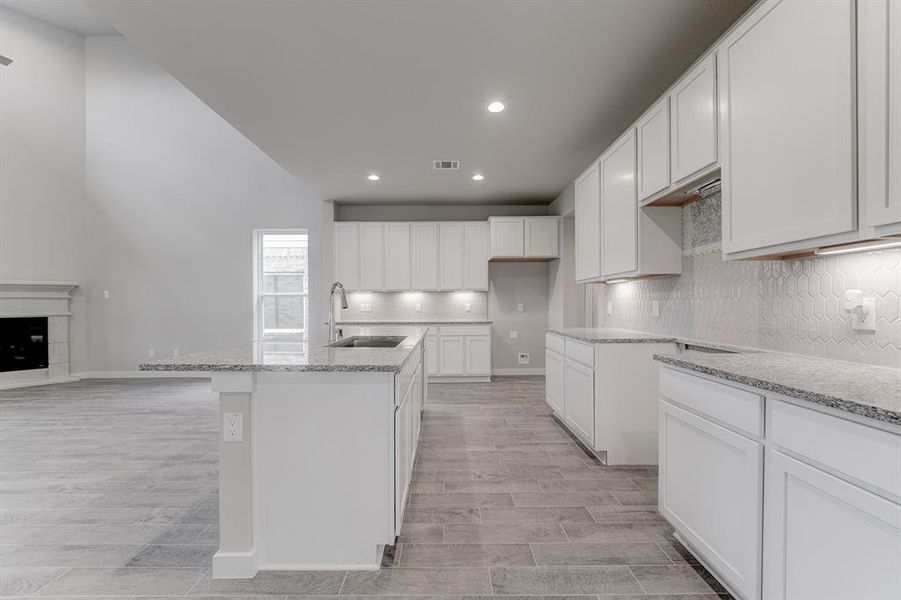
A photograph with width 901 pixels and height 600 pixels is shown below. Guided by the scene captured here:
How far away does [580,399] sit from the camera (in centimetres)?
346

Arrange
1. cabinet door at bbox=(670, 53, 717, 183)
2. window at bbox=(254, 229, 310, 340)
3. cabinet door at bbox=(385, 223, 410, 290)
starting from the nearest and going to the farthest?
cabinet door at bbox=(670, 53, 717, 183), cabinet door at bbox=(385, 223, 410, 290), window at bbox=(254, 229, 310, 340)

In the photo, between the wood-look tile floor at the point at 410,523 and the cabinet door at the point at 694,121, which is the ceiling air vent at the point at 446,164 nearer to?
the cabinet door at the point at 694,121

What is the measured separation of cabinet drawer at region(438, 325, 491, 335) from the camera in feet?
20.5

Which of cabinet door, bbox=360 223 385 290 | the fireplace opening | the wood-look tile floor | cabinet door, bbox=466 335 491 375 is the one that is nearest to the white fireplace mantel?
the fireplace opening

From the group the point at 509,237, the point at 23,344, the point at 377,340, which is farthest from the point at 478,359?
the point at 23,344

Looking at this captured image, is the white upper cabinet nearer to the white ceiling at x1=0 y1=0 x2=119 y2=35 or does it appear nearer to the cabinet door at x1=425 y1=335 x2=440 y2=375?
the cabinet door at x1=425 y1=335 x2=440 y2=375

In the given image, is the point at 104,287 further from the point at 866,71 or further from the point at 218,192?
the point at 866,71

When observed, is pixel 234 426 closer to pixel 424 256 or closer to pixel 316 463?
pixel 316 463

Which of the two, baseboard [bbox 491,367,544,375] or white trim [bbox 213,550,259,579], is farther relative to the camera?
baseboard [bbox 491,367,544,375]

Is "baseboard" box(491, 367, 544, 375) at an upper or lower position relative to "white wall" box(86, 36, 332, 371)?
lower

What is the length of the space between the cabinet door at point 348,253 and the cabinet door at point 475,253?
5.39ft

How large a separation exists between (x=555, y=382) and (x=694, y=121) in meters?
2.59

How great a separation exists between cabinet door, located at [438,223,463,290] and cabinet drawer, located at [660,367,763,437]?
4.56m

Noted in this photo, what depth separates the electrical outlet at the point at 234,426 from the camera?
1.89m
